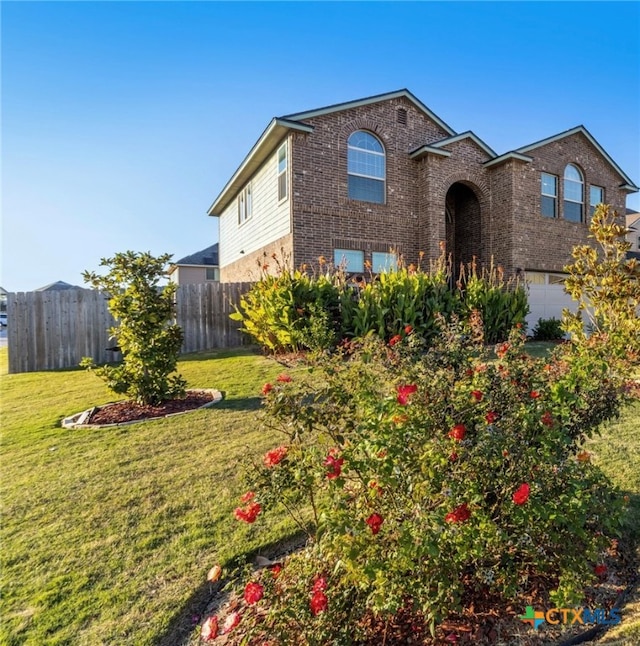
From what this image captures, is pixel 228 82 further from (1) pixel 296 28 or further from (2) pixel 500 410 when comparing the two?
(2) pixel 500 410

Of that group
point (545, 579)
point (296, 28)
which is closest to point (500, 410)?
point (545, 579)

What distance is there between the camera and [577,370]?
225cm

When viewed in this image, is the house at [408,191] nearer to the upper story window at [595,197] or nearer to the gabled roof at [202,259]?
the upper story window at [595,197]

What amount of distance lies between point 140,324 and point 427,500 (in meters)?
4.83

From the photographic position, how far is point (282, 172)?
1151 centimetres

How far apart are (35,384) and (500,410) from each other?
359 inches

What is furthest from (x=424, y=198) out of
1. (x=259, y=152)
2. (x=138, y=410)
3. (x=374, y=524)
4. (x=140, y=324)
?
(x=374, y=524)

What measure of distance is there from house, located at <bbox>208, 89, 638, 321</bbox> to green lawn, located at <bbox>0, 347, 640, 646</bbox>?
7.25 meters

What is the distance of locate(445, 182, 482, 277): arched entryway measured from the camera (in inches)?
554

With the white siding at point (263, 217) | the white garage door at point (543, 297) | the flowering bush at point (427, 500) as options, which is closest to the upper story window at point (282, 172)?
the white siding at point (263, 217)

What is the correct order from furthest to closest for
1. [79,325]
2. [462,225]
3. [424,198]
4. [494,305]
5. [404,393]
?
[462,225] → [424,198] → [79,325] → [494,305] → [404,393]

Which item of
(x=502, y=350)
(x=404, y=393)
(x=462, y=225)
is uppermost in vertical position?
Result: (x=462, y=225)

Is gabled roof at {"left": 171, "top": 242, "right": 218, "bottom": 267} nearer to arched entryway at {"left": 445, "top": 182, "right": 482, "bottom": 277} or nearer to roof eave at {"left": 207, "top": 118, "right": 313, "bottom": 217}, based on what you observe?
roof eave at {"left": 207, "top": 118, "right": 313, "bottom": 217}

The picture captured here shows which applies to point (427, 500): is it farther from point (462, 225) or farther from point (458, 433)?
point (462, 225)
